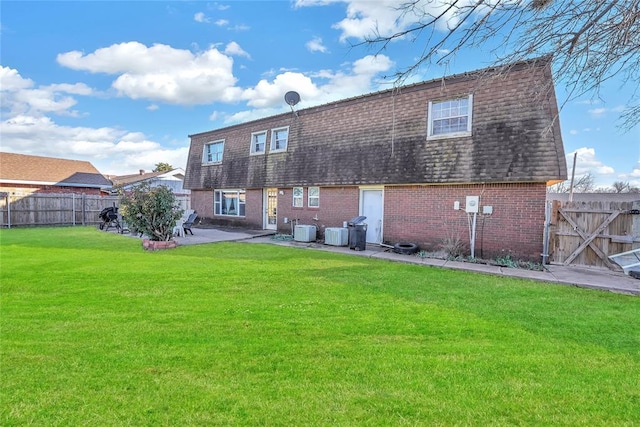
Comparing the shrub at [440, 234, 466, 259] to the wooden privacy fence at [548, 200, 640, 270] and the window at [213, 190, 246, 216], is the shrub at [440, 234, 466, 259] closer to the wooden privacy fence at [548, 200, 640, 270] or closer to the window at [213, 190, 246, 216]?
the wooden privacy fence at [548, 200, 640, 270]

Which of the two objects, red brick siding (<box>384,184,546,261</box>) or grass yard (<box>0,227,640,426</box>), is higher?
red brick siding (<box>384,184,546,261</box>)

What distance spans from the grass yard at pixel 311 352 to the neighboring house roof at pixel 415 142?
13.2 ft

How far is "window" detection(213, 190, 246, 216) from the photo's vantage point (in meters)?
17.8

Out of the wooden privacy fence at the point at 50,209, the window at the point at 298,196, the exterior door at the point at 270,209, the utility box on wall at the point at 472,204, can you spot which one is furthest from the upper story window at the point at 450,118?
the wooden privacy fence at the point at 50,209

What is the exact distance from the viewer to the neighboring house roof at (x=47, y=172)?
24.2 metres

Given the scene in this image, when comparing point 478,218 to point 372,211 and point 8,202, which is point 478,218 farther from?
point 8,202

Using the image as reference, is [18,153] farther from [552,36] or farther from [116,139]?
[552,36]

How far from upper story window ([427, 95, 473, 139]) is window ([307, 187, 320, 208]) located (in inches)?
204

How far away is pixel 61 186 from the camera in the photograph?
26.4 m

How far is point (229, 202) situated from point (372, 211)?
9.38 m

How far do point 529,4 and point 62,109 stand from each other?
84.5 ft

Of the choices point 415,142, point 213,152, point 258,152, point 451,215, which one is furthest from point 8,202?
point 451,215

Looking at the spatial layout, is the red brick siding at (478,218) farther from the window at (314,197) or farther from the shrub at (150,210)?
the shrub at (150,210)

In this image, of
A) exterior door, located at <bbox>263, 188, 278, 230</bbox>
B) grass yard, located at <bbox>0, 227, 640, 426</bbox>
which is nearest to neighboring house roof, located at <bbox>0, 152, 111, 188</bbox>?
exterior door, located at <bbox>263, 188, 278, 230</bbox>
